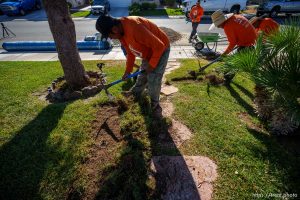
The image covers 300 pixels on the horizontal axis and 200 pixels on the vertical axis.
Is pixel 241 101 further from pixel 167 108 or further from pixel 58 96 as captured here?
pixel 58 96

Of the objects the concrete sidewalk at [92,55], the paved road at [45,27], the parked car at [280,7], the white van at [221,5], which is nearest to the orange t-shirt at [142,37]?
the concrete sidewalk at [92,55]

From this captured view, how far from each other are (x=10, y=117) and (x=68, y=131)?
1538 millimetres

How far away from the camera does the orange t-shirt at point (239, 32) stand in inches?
193

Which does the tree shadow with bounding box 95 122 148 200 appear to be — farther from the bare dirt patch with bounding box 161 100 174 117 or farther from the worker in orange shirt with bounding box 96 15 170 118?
the worker in orange shirt with bounding box 96 15 170 118

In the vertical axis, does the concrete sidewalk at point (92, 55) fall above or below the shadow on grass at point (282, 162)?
above

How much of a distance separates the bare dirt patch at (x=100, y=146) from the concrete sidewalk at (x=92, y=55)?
4336mm

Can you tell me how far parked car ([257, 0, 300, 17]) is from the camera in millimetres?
16453

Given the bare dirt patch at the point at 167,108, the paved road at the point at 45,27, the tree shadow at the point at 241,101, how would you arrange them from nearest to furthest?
the bare dirt patch at the point at 167,108 < the tree shadow at the point at 241,101 < the paved road at the point at 45,27

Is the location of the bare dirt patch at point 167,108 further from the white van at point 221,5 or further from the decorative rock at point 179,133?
the white van at point 221,5

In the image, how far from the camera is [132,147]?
11.1 feet

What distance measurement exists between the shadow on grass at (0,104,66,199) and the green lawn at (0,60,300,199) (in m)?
0.01

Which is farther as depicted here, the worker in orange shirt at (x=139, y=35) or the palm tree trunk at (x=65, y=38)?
the palm tree trunk at (x=65, y=38)

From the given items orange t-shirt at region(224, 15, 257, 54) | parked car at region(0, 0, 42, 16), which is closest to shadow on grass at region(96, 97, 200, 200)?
orange t-shirt at region(224, 15, 257, 54)

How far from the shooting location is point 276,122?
3645 mm
